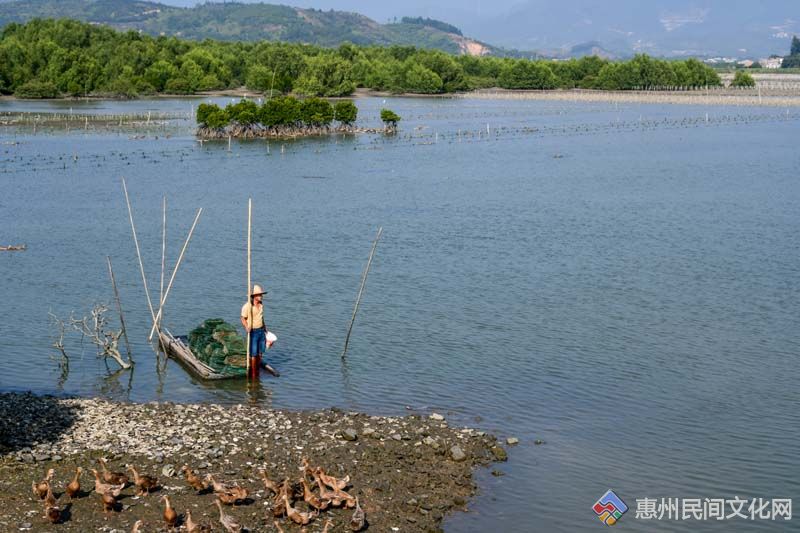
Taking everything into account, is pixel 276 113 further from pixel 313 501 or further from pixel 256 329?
pixel 313 501

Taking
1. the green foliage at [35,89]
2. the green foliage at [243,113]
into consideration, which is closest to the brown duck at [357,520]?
the green foliage at [243,113]

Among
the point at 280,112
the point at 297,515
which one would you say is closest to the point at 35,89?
the point at 280,112

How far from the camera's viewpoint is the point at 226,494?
14977 millimetres

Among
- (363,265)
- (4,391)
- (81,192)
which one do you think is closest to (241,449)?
(4,391)

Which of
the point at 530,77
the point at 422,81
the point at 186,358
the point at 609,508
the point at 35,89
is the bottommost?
the point at 609,508

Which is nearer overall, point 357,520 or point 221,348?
point 357,520

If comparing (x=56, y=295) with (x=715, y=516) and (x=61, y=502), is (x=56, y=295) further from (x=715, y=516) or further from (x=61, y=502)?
(x=715, y=516)

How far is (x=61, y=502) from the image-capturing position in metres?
15.0

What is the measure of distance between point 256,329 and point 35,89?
117321 mm

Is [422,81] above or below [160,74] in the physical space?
above

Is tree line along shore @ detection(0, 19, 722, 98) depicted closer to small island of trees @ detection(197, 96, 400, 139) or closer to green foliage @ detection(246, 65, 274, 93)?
green foliage @ detection(246, 65, 274, 93)

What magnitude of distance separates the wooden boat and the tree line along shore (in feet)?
322

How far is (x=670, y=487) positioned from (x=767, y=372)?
7.21m

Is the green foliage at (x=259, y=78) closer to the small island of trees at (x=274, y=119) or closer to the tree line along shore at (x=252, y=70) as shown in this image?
the tree line along shore at (x=252, y=70)
